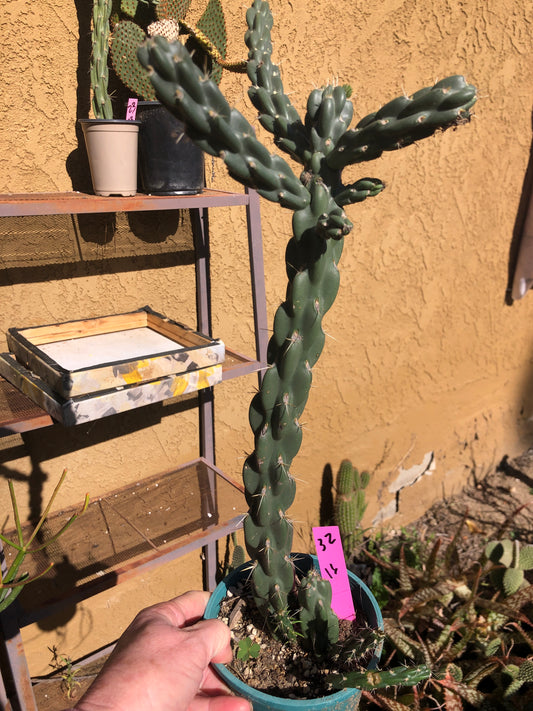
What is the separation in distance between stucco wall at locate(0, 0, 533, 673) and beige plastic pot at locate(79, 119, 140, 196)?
0.19 metres

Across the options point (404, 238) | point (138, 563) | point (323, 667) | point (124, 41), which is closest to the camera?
point (323, 667)

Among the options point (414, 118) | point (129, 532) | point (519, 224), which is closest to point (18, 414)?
point (129, 532)

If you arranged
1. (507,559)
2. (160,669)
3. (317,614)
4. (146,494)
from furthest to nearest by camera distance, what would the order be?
(507,559), (146,494), (317,614), (160,669)

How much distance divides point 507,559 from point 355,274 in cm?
122

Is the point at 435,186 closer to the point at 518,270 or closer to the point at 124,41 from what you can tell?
the point at 518,270

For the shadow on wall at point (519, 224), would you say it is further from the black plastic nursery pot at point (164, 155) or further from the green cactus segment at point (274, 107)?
the green cactus segment at point (274, 107)

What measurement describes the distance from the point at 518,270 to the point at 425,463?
3.57 feet

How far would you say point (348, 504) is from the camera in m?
2.26

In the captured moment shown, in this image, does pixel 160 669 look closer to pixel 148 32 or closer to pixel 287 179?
pixel 287 179

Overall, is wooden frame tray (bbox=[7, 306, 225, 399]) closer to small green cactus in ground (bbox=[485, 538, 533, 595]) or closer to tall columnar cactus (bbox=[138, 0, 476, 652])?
tall columnar cactus (bbox=[138, 0, 476, 652])

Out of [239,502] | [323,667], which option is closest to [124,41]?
[239,502]

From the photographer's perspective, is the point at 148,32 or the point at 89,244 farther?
the point at 89,244

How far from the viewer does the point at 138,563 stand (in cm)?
143

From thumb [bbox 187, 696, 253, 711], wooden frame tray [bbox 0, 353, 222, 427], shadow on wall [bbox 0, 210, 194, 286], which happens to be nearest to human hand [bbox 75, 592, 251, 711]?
thumb [bbox 187, 696, 253, 711]
